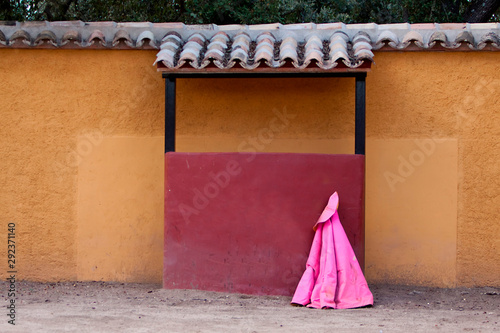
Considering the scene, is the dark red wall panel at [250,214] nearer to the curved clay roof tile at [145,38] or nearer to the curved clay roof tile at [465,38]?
the curved clay roof tile at [145,38]

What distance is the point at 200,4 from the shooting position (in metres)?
11.8

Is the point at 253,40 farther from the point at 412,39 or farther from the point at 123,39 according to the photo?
the point at 412,39

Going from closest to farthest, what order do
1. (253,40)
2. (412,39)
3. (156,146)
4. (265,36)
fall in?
(412,39) → (265,36) → (253,40) → (156,146)

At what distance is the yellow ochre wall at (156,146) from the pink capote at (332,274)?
944 mm

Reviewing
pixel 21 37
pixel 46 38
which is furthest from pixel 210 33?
pixel 21 37

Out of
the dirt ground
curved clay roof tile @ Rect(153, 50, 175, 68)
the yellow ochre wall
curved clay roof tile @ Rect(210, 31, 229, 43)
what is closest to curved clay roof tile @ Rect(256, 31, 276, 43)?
curved clay roof tile @ Rect(210, 31, 229, 43)

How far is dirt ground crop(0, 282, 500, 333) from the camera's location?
472 cm

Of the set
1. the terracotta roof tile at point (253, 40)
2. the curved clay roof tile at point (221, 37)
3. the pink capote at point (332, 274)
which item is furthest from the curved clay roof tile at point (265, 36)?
the pink capote at point (332, 274)

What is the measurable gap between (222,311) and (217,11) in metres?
7.96

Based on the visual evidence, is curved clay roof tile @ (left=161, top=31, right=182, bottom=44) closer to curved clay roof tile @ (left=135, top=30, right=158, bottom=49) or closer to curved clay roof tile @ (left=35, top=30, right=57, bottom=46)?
curved clay roof tile @ (left=135, top=30, right=158, bottom=49)

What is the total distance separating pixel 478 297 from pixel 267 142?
9.08ft

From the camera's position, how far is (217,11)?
1183 cm

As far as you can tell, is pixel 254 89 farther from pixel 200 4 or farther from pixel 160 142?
pixel 200 4

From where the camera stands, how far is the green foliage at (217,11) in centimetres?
1164
